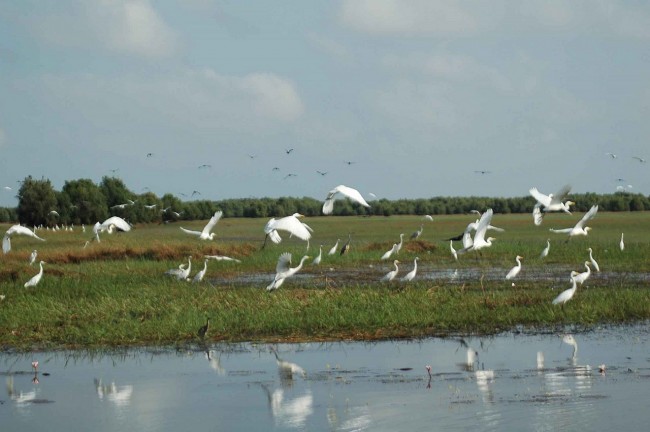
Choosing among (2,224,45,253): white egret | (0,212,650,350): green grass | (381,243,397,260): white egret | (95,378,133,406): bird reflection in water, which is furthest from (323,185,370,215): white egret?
(381,243,397,260): white egret

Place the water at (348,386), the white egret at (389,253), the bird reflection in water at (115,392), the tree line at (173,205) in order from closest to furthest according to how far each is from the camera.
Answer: the water at (348,386) → the bird reflection in water at (115,392) → the white egret at (389,253) → the tree line at (173,205)

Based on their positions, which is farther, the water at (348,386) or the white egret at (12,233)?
the white egret at (12,233)

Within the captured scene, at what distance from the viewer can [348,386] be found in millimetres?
12719

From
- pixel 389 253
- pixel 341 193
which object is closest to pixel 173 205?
pixel 389 253

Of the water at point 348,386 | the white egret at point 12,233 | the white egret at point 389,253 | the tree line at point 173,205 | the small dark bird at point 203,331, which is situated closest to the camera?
the water at point 348,386

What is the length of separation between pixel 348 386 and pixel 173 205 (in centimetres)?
7421

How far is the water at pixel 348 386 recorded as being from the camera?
11.0 meters

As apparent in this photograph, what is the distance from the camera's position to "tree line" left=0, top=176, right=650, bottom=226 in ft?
253

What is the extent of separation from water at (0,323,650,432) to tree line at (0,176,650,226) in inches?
1905

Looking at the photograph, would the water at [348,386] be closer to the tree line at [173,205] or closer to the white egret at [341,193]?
the white egret at [341,193]

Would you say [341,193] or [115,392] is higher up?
[341,193]

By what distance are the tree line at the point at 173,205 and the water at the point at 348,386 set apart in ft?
159

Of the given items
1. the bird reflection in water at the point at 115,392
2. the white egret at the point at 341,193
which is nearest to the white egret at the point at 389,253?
the white egret at the point at 341,193

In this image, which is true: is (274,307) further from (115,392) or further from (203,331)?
(115,392)
